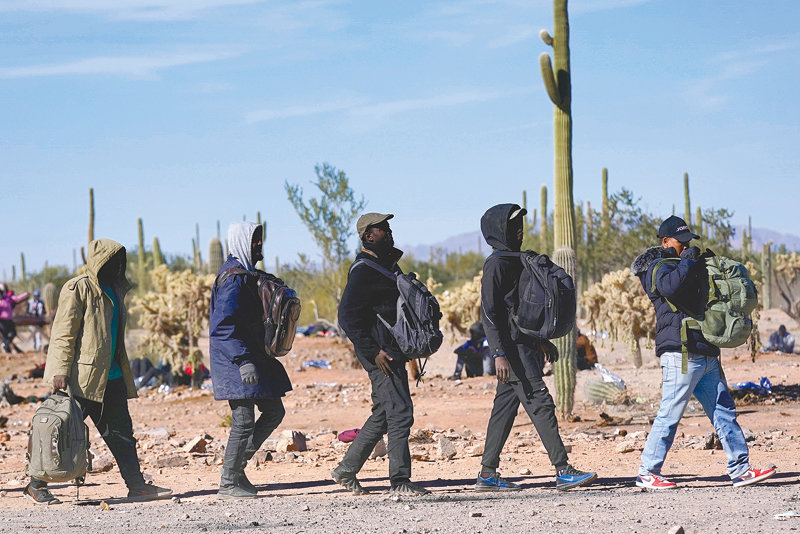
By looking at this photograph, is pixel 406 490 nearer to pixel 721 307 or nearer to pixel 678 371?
pixel 678 371

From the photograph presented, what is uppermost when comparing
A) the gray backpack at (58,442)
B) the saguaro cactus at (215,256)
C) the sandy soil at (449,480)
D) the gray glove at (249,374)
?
the saguaro cactus at (215,256)

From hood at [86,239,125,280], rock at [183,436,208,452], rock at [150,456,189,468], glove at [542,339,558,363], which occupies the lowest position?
rock at [150,456,189,468]

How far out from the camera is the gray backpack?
709 cm

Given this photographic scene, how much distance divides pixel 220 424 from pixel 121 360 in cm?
650

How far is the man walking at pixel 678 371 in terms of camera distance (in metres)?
7.05

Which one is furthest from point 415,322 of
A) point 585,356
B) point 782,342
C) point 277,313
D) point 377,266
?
point 782,342

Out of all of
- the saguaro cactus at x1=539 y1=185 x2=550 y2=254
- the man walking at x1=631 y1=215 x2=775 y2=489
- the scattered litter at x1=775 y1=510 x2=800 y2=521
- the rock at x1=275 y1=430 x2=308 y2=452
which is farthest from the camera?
the saguaro cactus at x1=539 y1=185 x2=550 y2=254

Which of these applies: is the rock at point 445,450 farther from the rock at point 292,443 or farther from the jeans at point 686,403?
the jeans at point 686,403

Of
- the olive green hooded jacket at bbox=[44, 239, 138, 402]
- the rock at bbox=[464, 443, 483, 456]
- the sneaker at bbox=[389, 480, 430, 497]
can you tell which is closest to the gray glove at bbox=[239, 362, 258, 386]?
the olive green hooded jacket at bbox=[44, 239, 138, 402]

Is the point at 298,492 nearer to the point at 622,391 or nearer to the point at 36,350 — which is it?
the point at 622,391

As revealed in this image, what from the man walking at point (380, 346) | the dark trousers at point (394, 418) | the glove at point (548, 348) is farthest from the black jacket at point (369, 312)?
the glove at point (548, 348)

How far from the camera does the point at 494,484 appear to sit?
24.2 feet

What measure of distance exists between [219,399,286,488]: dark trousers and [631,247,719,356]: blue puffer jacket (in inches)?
99.8

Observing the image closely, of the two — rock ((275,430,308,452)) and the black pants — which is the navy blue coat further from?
rock ((275,430,308,452))
